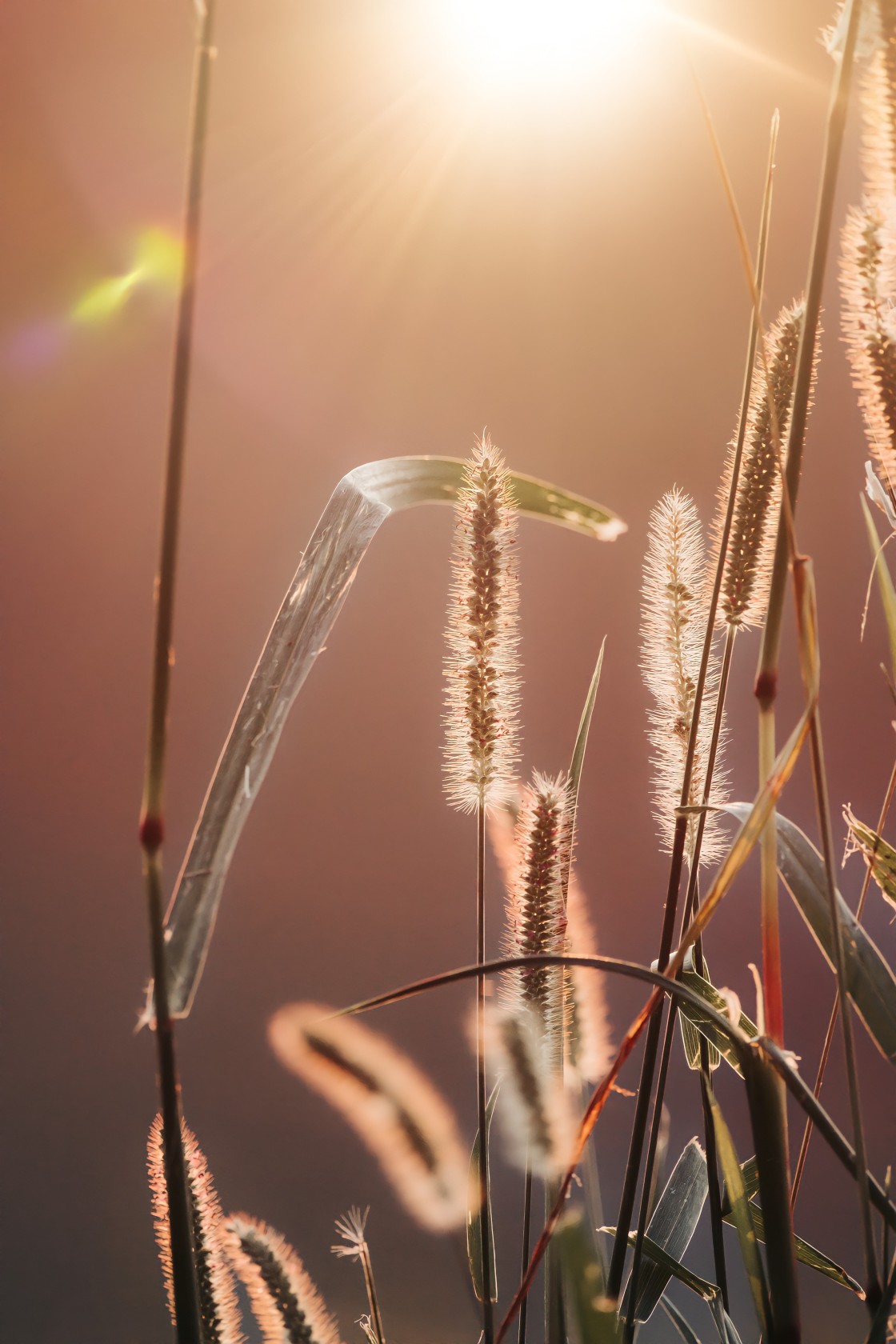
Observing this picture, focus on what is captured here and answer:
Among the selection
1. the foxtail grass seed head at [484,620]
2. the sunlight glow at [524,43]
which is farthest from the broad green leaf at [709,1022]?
the sunlight glow at [524,43]

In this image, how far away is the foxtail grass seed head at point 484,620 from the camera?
1.01ft

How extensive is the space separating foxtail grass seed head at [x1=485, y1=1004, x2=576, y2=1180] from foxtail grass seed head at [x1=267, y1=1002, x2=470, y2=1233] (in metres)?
0.02

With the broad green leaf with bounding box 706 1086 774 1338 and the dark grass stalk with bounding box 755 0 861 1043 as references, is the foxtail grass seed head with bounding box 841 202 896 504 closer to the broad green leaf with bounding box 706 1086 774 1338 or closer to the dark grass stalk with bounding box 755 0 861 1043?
the dark grass stalk with bounding box 755 0 861 1043

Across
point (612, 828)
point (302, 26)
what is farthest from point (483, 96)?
point (612, 828)

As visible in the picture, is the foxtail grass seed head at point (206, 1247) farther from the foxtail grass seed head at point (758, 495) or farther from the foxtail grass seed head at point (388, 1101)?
the foxtail grass seed head at point (758, 495)

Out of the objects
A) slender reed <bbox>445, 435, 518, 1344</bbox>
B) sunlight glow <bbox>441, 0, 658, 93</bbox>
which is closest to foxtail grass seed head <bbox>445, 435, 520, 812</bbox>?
slender reed <bbox>445, 435, 518, 1344</bbox>

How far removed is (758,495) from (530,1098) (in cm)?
21

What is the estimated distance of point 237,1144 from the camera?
1.24 m

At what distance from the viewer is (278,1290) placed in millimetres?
236

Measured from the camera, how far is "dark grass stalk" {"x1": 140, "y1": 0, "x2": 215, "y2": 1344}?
0.39 feet

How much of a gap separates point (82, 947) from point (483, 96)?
62.7 inches

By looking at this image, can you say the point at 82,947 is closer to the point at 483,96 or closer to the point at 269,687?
the point at 269,687

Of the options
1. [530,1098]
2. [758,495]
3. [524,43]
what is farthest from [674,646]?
[524,43]

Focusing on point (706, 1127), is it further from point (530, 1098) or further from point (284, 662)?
point (284, 662)
